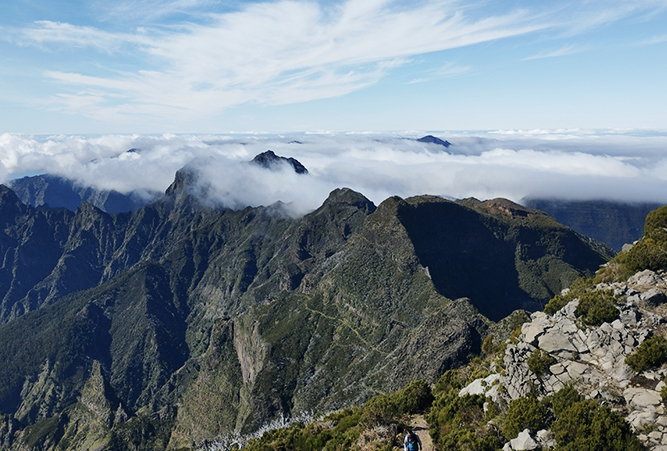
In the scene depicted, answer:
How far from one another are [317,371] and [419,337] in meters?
51.0

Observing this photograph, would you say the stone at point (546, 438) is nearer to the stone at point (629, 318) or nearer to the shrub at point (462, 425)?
the shrub at point (462, 425)

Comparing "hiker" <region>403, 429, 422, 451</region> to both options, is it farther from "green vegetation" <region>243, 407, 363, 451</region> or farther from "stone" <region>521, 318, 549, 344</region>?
"stone" <region>521, 318, 549, 344</region>

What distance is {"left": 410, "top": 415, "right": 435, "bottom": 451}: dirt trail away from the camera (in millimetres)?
42906

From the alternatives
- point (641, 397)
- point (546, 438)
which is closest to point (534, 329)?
point (641, 397)

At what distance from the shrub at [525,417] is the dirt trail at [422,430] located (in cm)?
994

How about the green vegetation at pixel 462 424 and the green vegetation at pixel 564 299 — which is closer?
the green vegetation at pixel 462 424

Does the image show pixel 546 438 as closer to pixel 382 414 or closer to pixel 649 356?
pixel 649 356

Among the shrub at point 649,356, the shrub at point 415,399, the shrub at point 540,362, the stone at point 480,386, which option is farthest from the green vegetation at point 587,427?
the shrub at point 415,399

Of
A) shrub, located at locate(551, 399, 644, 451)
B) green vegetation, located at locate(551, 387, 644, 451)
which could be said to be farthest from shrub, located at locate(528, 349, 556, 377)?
shrub, located at locate(551, 399, 644, 451)

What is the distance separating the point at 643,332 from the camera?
35094 millimetres

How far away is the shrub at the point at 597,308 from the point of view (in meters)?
38.3

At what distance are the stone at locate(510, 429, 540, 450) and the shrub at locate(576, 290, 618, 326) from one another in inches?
521

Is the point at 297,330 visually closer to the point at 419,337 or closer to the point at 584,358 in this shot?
the point at 419,337

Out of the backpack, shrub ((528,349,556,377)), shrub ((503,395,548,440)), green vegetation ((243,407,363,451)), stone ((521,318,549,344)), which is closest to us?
shrub ((503,395,548,440))
